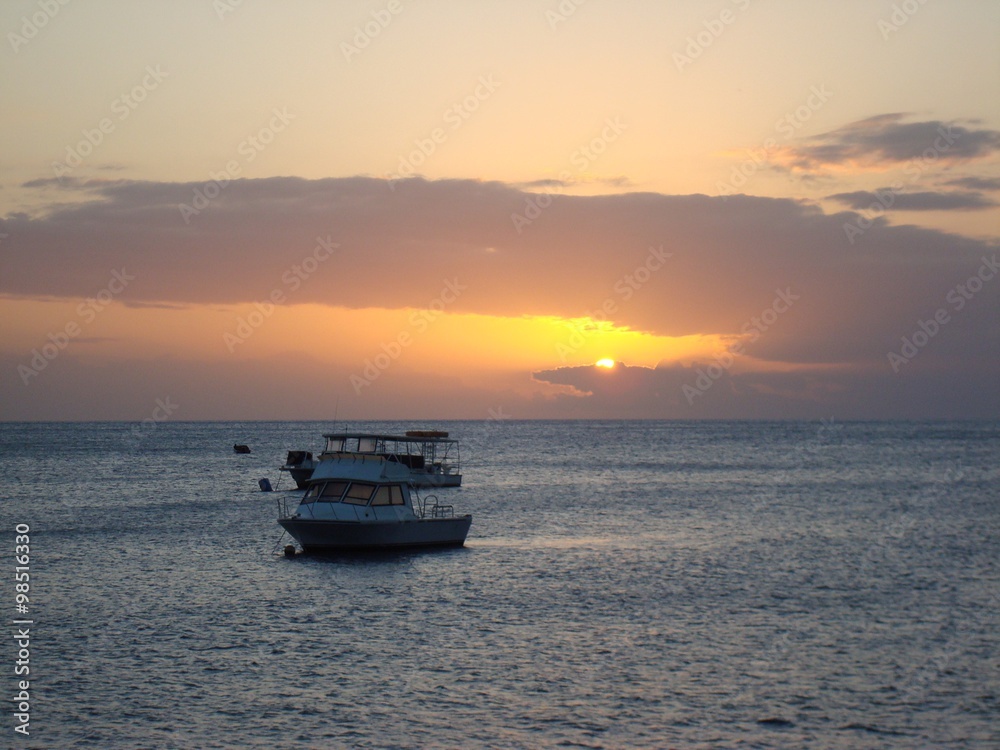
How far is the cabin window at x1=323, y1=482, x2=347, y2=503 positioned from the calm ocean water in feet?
11.0

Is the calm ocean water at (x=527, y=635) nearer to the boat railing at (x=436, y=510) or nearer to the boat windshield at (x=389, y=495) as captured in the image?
the boat railing at (x=436, y=510)

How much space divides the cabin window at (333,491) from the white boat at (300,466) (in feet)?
140

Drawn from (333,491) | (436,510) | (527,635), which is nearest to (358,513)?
(333,491)

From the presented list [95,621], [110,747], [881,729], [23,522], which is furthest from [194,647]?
[23,522]

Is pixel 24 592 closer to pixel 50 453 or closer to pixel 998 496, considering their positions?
pixel 998 496

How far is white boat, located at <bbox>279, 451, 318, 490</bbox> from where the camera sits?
304ft

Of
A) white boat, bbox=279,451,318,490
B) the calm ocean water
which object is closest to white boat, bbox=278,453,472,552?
the calm ocean water

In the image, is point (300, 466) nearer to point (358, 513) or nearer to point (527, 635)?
point (358, 513)

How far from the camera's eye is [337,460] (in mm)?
50219

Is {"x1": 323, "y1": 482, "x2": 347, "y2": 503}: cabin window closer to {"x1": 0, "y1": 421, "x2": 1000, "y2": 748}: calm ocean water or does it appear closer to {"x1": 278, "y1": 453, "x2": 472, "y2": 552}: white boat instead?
{"x1": 278, "y1": 453, "x2": 472, "y2": 552}: white boat

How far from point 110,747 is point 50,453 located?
153869 mm

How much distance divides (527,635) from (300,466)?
65.1 m

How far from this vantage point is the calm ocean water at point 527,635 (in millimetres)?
23281

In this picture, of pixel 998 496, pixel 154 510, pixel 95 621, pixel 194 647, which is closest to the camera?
pixel 194 647
